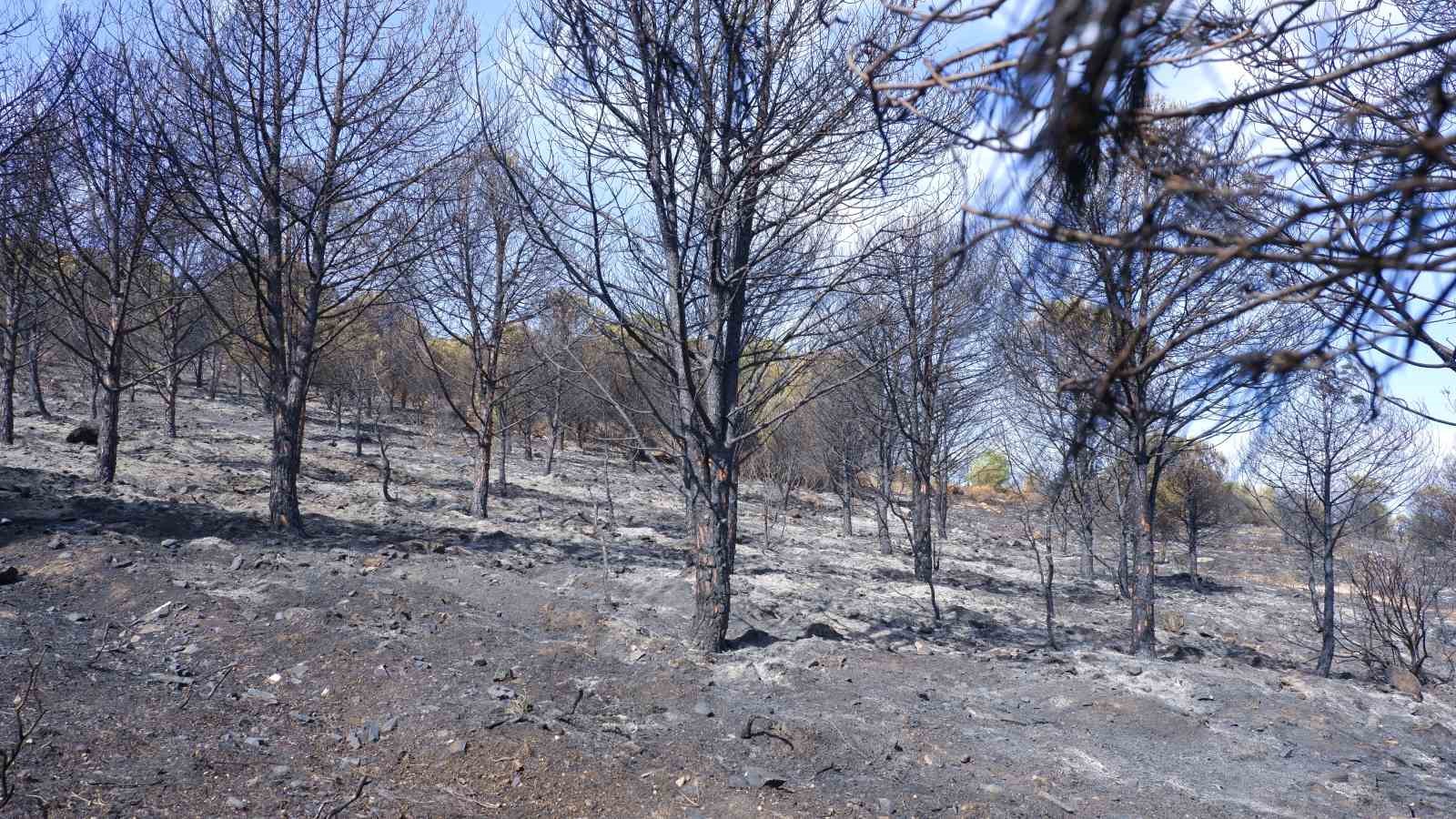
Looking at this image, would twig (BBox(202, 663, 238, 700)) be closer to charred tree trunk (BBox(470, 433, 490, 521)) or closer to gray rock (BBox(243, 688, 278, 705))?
gray rock (BBox(243, 688, 278, 705))

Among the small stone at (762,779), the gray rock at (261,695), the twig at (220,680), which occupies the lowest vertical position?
the small stone at (762,779)

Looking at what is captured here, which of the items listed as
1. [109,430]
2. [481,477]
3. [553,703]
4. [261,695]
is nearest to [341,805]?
[261,695]

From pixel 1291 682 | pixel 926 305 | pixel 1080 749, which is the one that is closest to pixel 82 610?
pixel 1080 749

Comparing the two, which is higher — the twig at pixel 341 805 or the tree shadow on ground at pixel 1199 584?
the twig at pixel 341 805

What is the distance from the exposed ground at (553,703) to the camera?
4.00 meters

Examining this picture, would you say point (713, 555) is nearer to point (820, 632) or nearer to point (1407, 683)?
point (820, 632)

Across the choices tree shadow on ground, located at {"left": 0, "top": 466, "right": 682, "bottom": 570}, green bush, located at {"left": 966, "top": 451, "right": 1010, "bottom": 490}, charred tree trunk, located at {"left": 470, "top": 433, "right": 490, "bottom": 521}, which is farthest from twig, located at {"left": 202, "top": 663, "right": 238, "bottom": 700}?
green bush, located at {"left": 966, "top": 451, "right": 1010, "bottom": 490}

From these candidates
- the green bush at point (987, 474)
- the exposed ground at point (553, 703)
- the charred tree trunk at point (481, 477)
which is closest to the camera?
the exposed ground at point (553, 703)

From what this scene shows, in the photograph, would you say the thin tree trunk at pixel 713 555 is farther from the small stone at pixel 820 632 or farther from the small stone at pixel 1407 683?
the small stone at pixel 1407 683

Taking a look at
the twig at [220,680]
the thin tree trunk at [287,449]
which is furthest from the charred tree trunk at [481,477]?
the twig at [220,680]

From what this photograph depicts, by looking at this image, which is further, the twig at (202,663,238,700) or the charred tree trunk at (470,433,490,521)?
the charred tree trunk at (470,433,490,521)

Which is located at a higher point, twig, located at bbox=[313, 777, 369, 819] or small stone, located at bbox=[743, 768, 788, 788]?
twig, located at bbox=[313, 777, 369, 819]

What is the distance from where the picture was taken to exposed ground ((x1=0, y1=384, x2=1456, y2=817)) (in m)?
4.00

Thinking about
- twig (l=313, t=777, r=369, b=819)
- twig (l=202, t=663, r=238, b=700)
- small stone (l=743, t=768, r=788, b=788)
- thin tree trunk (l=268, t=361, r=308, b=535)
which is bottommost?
small stone (l=743, t=768, r=788, b=788)
